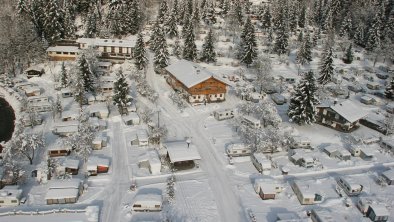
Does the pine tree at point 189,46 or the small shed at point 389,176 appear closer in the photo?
the small shed at point 389,176

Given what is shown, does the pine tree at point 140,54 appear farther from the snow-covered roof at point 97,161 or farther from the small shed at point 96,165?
the small shed at point 96,165

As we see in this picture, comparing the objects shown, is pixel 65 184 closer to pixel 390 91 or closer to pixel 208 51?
pixel 208 51

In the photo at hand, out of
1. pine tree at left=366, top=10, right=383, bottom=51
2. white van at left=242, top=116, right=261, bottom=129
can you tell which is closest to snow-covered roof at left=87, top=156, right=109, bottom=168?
white van at left=242, top=116, right=261, bottom=129

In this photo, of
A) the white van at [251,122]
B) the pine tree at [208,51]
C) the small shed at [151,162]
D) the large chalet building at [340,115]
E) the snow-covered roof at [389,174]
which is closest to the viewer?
the small shed at [151,162]

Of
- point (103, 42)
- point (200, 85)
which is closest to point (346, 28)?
point (200, 85)

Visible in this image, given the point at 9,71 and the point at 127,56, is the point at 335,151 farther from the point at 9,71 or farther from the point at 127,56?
the point at 9,71

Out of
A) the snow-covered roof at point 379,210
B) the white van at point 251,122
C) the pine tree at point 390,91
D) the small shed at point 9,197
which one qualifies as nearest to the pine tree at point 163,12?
the white van at point 251,122
